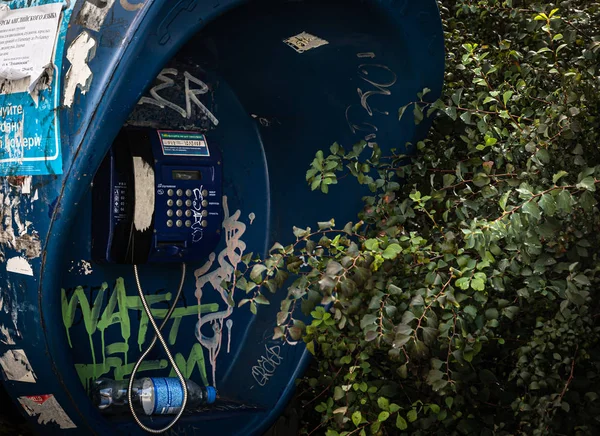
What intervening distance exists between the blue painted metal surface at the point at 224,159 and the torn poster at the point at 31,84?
40 mm

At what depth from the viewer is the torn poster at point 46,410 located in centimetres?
232

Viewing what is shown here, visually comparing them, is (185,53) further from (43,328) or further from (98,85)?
(43,328)

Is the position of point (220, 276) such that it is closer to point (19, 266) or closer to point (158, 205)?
point (158, 205)

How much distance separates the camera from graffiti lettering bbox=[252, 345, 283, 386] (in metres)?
2.81

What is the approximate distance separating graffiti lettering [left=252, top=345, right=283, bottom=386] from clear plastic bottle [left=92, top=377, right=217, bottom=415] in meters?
0.31

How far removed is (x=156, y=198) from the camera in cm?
246

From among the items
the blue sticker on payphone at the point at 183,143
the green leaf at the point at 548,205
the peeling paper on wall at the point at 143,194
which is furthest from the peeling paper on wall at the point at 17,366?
the green leaf at the point at 548,205

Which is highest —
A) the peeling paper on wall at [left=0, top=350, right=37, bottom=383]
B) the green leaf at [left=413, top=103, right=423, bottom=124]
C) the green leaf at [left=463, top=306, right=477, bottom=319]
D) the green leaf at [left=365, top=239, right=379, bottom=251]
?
the green leaf at [left=413, top=103, right=423, bottom=124]

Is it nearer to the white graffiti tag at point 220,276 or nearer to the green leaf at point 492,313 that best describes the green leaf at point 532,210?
the green leaf at point 492,313

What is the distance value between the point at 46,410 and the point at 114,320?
1.11 ft

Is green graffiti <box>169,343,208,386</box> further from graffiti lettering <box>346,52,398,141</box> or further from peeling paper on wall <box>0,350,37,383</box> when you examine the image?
graffiti lettering <box>346,52,398,141</box>

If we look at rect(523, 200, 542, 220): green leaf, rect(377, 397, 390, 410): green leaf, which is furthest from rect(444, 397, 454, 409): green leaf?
rect(523, 200, 542, 220): green leaf

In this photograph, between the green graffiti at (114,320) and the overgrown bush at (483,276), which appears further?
the green graffiti at (114,320)

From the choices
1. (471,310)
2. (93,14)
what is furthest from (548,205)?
(93,14)
